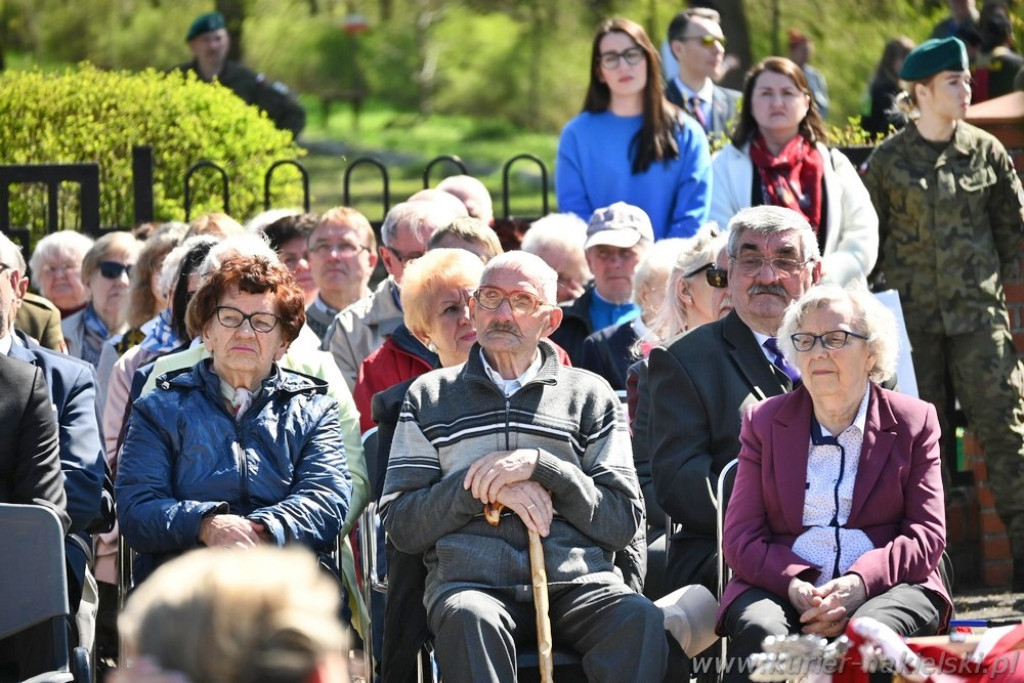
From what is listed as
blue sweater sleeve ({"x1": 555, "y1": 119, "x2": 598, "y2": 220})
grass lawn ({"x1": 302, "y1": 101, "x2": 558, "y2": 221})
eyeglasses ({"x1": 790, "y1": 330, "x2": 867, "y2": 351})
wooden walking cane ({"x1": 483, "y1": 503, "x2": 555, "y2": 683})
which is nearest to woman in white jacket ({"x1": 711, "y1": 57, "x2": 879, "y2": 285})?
blue sweater sleeve ({"x1": 555, "y1": 119, "x2": 598, "y2": 220})

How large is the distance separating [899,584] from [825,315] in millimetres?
843

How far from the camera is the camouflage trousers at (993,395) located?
24.9 ft

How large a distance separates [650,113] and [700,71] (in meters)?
1.52

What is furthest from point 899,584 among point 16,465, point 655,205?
point 655,205

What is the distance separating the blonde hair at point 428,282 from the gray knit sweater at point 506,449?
646mm

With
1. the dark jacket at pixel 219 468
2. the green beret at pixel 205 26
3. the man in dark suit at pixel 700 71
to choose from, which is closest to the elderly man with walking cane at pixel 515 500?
the dark jacket at pixel 219 468

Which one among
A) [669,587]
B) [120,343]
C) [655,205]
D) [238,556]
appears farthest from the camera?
[655,205]

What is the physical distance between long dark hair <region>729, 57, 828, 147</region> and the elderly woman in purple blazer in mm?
2639

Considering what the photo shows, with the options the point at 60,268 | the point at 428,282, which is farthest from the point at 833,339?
the point at 60,268

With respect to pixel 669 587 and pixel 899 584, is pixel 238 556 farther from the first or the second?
pixel 669 587

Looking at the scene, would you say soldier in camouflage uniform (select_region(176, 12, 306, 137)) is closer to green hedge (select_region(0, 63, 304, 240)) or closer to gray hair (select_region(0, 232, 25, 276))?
green hedge (select_region(0, 63, 304, 240))

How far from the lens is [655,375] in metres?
5.70

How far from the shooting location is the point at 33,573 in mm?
4730

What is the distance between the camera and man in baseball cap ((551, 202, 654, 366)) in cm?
730
